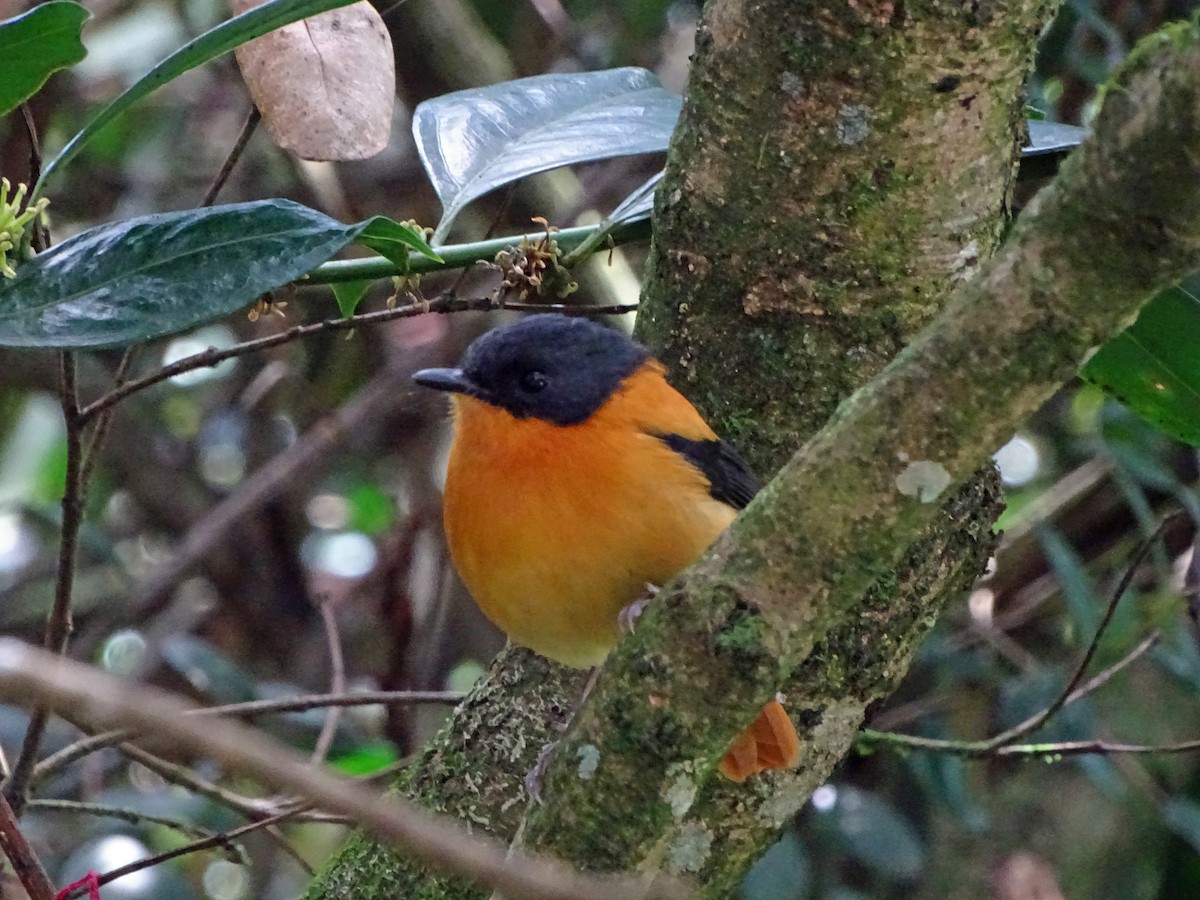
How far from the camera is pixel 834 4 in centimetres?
250

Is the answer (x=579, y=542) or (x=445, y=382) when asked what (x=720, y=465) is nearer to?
(x=579, y=542)

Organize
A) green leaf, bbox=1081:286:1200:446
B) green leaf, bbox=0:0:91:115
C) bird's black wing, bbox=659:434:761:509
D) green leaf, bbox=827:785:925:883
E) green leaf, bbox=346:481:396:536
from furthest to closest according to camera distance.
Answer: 1. green leaf, bbox=346:481:396:536
2. green leaf, bbox=827:785:925:883
3. green leaf, bbox=1081:286:1200:446
4. bird's black wing, bbox=659:434:761:509
5. green leaf, bbox=0:0:91:115

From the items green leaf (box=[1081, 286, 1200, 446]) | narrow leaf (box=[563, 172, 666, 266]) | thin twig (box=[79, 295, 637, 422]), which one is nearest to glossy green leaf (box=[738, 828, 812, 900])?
green leaf (box=[1081, 286, 1200, 446])

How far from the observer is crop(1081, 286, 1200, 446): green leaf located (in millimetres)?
2844

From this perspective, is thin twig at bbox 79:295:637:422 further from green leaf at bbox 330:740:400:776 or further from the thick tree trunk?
green leaf at bbox 330:740:400:776

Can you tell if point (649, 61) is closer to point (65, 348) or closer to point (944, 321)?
point (65, 348)

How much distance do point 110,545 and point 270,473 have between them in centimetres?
74

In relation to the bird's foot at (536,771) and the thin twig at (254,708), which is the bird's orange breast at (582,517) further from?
the thin twig at (254,708)

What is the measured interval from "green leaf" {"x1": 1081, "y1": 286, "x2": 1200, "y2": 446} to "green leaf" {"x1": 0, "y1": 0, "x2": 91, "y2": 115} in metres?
2.04

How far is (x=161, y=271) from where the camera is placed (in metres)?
2.34

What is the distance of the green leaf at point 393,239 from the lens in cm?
240

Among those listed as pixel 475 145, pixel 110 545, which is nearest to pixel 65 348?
pixel 475 145

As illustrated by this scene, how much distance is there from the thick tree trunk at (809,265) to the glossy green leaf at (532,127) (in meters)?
0.27

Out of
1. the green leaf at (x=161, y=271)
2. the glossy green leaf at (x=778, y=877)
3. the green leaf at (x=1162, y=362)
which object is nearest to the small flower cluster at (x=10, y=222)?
the green leaf at (x=161, y=271)
